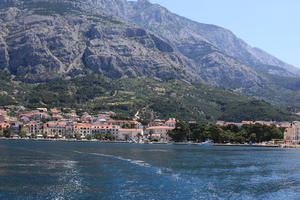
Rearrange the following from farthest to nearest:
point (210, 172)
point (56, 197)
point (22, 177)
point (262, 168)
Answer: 1. point (262, 168)
2. point (210, 172)
3. point (22, 177)
4. point (56, 197)

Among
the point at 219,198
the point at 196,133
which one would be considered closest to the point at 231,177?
the point at 219,198

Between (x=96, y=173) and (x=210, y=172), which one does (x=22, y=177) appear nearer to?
(x=96, y=173)

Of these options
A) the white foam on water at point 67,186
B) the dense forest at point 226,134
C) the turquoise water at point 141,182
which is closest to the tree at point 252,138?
the dense forest at point 226,134

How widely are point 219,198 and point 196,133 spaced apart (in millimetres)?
146352

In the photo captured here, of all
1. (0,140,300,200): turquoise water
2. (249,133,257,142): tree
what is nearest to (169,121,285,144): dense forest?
(249,133,257,142): tree

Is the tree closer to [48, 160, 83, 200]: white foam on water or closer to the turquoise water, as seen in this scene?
the turquoise water

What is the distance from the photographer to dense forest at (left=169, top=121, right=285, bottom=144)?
612 feet

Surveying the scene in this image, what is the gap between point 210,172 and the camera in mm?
67938

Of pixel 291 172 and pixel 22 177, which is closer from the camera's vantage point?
pixel 22 177

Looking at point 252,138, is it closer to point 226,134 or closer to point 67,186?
point 226,134

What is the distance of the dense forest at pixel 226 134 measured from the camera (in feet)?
612

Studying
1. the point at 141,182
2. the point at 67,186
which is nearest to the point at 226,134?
the point at 141,182

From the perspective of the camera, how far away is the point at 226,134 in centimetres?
18738

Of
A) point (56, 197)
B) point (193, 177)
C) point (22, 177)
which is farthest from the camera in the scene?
point (193, 177)
